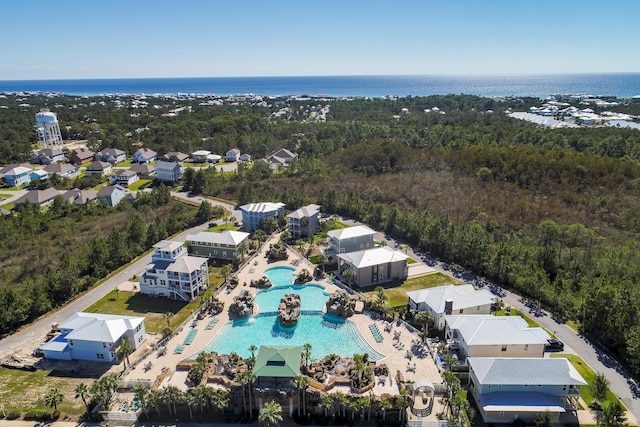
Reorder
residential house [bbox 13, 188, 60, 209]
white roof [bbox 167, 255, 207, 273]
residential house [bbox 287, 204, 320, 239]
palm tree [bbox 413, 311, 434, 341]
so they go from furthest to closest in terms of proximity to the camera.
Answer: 1. residential house [bbox 13, 188, 60, 209]
2. residential house [bbox 287, 204, 320, 239]
3. white roof [bbox 167, 255, 207, 273]
4. palm tree [bbox 413, 311, 434, 341]

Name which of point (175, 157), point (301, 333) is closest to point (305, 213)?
point (301, 333)

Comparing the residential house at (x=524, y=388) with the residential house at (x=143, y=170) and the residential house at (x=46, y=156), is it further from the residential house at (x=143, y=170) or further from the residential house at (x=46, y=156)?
the residential house at (x=46, y=156)

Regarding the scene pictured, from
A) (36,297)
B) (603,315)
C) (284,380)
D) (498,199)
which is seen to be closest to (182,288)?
(36,297)

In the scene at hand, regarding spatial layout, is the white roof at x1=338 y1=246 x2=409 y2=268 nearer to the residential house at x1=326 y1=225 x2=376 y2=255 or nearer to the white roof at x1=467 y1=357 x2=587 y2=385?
the residential house at x1=326 y1=225 x2=376 y2=255

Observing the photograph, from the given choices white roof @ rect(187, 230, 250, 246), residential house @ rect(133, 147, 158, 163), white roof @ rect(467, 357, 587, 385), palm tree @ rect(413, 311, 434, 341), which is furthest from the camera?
residential house @ rect(133, 147, 158, 163)

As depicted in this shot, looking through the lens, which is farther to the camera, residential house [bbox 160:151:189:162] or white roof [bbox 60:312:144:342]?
residential house [bbox 160:151:189:162]

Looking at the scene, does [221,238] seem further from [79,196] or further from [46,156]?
[46,156]

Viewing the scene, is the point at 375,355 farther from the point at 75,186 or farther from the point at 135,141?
the point at 135,141

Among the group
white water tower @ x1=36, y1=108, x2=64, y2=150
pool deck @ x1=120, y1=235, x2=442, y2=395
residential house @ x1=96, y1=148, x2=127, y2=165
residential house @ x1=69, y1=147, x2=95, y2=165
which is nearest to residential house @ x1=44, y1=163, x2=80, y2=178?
residential house @ x1=69, y1=147, x2=95, y2=165
